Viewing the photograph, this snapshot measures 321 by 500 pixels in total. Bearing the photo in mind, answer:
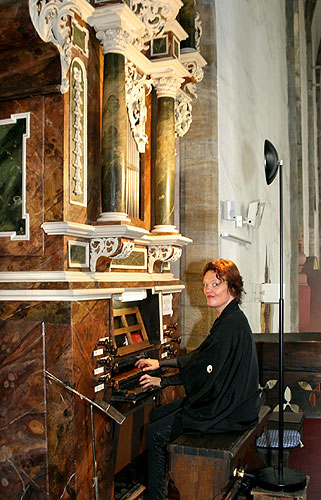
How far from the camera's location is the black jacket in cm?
420

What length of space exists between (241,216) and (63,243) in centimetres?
405

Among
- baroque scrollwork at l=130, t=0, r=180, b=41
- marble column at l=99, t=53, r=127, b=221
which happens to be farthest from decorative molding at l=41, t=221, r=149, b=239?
baroque scrollwork at l=130, t=0, r=180, b=41

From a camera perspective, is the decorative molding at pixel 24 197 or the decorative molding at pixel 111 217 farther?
the decorative molding at pixel 111 217

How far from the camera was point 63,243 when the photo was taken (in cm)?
427

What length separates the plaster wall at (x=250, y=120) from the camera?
794 centimetres

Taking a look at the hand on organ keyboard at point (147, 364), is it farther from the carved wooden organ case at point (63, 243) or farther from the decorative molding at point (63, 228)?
the decorative molding at point (63, 228)

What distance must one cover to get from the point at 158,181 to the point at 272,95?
7.35 metres

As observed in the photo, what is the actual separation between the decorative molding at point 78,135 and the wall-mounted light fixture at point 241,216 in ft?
10.5

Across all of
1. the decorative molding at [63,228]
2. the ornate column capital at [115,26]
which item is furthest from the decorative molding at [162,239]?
the ornate column capital at [115,26]

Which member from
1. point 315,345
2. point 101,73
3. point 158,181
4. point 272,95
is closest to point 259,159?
point 272,95

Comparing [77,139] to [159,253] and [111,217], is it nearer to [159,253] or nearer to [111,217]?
[111,217]

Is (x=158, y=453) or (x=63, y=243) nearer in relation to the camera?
(x=63, y=243)

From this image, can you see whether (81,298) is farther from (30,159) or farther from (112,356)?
(30,159)

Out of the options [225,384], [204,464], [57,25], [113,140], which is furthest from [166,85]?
[204,464]
